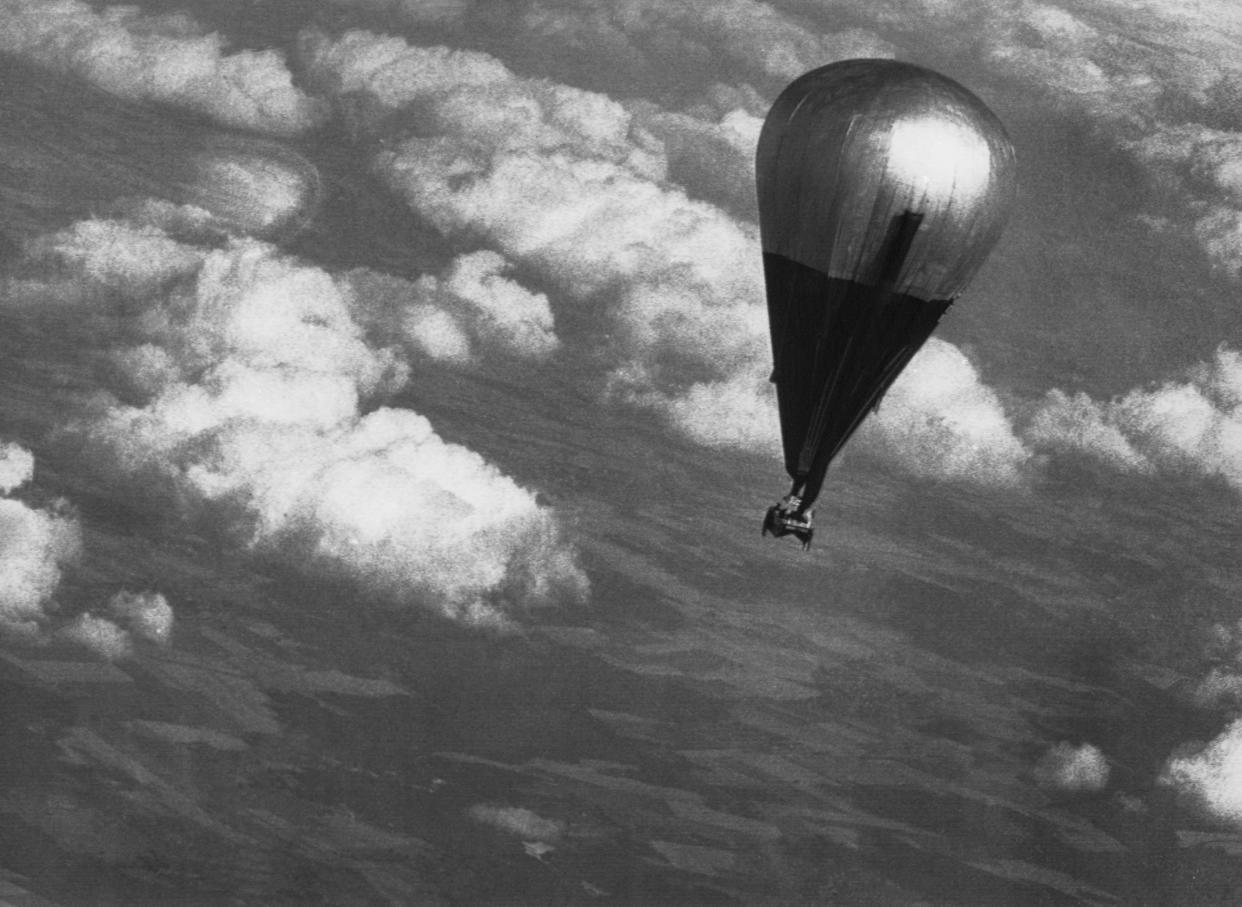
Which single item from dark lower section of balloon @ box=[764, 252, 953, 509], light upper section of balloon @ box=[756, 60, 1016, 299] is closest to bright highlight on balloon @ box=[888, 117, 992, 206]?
light upper section of balloon @ box=[756, 60, 1016, 299]

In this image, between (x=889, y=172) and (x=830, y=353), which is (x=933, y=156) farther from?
(x=830, y=353)

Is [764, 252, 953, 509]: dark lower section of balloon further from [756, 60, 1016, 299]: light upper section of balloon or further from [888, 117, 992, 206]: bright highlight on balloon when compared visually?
[888, 117, 992, 206]: bright highlight on balloon

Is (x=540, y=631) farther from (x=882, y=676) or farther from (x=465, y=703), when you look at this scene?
(x=882, y=676)

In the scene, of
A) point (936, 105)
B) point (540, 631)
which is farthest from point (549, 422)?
point (936, 105)

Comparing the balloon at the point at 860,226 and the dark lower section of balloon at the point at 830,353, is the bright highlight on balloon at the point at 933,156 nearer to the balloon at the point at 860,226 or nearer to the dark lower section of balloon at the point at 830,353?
the balloon at the point at 860,226

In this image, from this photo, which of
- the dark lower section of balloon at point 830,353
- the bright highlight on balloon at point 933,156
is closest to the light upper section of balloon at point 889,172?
the bright highlight on balloon at point 933,156
